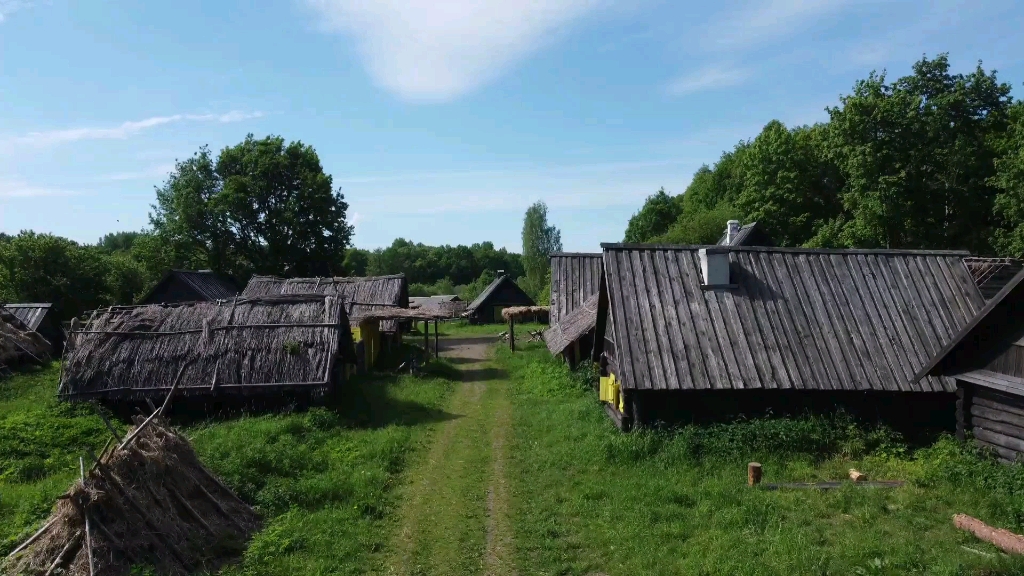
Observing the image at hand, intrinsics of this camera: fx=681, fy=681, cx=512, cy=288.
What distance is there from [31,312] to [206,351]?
56.4 feet

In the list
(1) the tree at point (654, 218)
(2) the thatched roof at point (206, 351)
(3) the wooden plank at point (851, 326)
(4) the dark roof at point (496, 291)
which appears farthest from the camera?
(1) the tree at point (654, 218)

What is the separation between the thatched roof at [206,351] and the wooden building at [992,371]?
1451 cm

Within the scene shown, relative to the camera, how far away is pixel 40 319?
2988 centimetres

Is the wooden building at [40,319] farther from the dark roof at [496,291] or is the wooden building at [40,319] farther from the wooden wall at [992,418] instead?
the wooden wall at [992,418]

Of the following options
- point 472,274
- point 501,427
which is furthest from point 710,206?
point 501,427

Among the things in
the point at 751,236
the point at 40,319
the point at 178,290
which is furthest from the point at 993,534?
the point at 178,290

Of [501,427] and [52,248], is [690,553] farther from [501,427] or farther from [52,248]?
[52,248]

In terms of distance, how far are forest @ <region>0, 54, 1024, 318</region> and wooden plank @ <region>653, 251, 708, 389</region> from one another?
20281 millimetres

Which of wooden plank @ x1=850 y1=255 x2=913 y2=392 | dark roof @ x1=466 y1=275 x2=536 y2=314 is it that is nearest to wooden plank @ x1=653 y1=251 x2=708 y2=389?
wooden plank @ x1=850 y1=255 x2=913 y2=392

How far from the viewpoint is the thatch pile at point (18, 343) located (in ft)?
85.0

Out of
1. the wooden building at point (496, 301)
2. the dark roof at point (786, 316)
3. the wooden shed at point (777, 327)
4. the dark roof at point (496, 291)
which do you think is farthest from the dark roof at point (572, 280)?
the wooden building at point (496, 301)

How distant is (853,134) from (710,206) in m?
37.0

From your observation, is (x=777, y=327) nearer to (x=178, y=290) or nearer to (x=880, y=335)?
(x=880, y=335)

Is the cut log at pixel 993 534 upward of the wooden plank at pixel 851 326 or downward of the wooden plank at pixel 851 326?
downward
